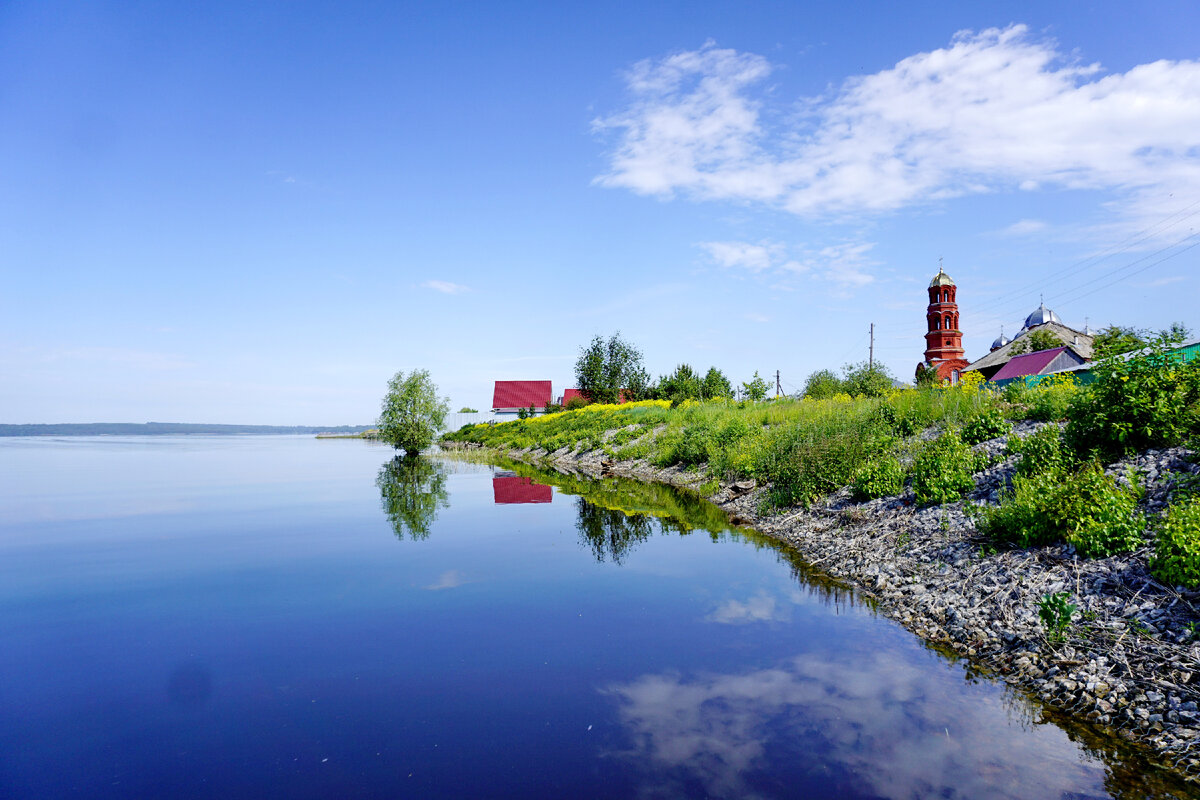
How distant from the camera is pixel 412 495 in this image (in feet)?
70.9

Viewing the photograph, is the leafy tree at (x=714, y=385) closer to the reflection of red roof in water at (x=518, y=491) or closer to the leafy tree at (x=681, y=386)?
the leafy tree at (x=681, y=386)

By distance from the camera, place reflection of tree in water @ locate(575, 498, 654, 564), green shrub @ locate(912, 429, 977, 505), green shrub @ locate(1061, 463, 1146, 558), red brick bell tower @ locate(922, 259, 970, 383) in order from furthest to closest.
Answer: red brick bell tower @ locate(922, 259, 970, 383) → reflection of tree in water @ locate(575, 498, 654, 564) → green shrub @ locate(912, 429, 977, 505) → green shrub @ locate(1061, 463, 1146, 558)

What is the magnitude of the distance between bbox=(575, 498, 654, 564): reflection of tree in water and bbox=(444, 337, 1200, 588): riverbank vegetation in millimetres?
3773

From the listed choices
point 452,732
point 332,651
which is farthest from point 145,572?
point 452,732

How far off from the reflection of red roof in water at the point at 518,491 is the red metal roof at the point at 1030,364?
41.7 m

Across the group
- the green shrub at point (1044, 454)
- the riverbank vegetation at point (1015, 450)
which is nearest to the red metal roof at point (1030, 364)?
the riverbank vegetation at point (1015, 450)

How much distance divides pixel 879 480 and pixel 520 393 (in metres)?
70.9

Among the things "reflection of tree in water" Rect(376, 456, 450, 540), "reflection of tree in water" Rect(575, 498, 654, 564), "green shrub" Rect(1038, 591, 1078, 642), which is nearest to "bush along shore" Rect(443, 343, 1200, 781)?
"green shrub" Rect(1038, 591, 1078, 642)

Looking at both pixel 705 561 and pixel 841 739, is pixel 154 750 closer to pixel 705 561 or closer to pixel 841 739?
pixel 841 739

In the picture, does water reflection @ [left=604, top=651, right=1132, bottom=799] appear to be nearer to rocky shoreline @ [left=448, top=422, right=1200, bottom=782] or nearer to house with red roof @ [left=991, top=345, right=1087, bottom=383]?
rocky shoreline @ [left=448, top=422, right=1200, bottom=782]

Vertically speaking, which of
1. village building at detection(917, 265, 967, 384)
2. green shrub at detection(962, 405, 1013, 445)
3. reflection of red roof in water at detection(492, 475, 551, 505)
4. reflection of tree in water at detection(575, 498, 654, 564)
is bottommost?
reflection of tree in water at detection(575, 498, 654, 564)

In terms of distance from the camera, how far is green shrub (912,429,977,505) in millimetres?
11234

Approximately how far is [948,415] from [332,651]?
583 inches

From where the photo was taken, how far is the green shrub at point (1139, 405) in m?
9.29
